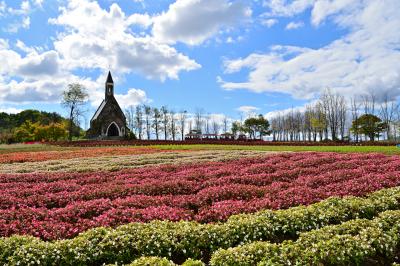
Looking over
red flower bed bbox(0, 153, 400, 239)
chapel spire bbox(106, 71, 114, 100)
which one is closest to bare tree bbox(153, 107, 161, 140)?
chapel spire bbox(106, 71, 114, 100)

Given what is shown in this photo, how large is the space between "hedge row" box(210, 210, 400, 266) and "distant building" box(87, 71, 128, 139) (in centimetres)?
7117

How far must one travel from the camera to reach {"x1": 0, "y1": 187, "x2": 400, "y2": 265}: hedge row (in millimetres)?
6766

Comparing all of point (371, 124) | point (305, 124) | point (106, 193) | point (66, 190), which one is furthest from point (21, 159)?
point (305, 124)

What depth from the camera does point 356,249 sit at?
6863 millimetres

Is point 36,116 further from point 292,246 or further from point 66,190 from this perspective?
point 292,246

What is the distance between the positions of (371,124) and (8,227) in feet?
261

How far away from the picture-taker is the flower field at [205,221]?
675 cm

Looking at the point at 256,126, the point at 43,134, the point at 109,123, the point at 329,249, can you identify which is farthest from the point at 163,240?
the point at 256,126

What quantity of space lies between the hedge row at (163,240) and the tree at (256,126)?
10037cm

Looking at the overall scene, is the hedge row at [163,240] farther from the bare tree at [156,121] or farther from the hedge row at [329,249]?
the bare tree at [156,121]

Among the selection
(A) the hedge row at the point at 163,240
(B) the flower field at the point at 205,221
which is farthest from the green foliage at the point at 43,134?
(A) the hedge row at the point at 163,240

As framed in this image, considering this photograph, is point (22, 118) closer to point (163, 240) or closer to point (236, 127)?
point (236, 127)

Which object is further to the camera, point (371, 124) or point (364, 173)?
point (371, 124)

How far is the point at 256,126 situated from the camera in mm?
109062
